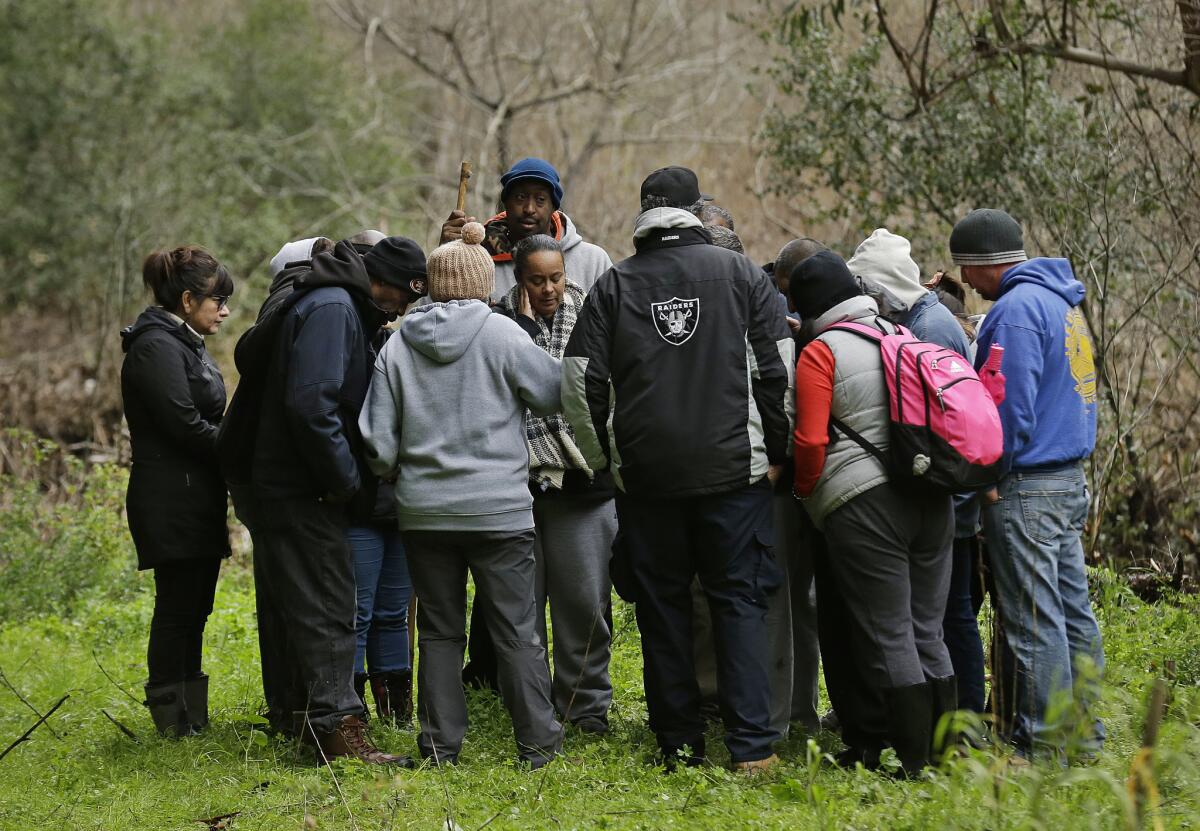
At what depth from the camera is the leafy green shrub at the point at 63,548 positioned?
8992 mm

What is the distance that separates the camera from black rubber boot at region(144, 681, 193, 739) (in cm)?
546

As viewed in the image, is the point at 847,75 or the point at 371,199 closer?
the point at 847,75

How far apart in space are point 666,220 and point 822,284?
62 cm

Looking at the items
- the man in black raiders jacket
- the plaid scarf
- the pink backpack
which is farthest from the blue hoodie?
the plaid scarf

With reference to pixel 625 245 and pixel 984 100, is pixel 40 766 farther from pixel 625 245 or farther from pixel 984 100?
pixel 625 245

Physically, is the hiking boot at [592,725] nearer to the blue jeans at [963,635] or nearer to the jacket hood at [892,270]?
the blue jeans at [963,635]

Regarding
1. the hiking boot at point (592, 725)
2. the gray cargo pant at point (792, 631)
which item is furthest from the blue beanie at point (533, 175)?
the hiking boot at point (592, 725)

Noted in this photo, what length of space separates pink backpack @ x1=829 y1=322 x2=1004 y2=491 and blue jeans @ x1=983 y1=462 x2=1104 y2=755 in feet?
1.17

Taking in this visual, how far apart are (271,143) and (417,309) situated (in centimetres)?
1552

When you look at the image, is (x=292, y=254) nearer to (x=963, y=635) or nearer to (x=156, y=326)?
(x=156, y=326)

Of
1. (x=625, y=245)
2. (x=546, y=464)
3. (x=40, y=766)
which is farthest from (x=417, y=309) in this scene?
(x=625, y=245)

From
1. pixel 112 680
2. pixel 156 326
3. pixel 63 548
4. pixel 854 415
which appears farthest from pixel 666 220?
pixel 63 548

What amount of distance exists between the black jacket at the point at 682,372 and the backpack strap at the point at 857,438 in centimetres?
19

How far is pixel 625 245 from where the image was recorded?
16047mm
